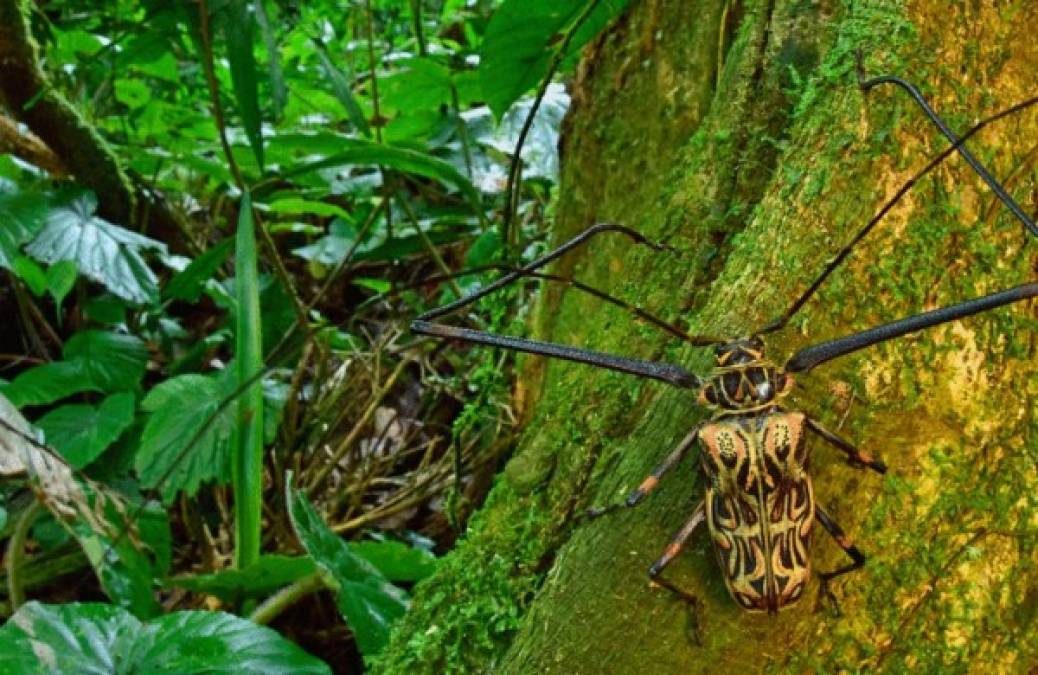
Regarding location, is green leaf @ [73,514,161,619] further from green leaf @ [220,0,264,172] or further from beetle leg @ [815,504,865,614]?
beetle leg @ [815,504,865,614]

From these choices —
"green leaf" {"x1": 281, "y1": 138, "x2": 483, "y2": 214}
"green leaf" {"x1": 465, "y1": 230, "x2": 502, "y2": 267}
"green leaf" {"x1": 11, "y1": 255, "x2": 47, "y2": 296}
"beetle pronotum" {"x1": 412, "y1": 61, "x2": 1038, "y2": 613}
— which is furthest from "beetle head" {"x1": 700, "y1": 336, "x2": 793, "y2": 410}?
"green leaf" {"x1": 11, "y1": 255, "x2": 47, "y2": 296}

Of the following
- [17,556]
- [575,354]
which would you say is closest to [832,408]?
[575,354]

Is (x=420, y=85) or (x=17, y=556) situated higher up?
(x=420, y=85)

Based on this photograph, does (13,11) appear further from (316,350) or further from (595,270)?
(595,270)

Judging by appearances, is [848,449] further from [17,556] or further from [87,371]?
[87,371]

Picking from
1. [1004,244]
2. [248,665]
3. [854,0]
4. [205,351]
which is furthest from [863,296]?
[205,351]

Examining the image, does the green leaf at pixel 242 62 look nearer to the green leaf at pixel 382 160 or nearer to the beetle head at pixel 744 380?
the green leaf at pixel 382 160
